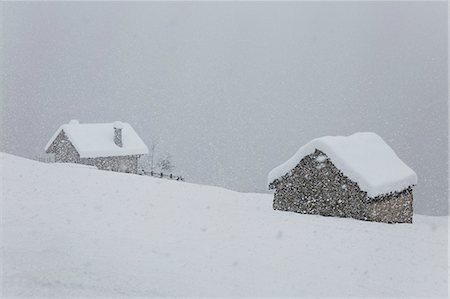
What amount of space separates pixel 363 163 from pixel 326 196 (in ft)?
8.20

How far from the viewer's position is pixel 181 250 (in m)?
13.4

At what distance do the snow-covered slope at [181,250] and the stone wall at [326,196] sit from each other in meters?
3.02

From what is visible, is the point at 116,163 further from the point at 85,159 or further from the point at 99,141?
the point at 85,159

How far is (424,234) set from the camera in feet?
68.6

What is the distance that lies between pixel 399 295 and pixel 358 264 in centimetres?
200

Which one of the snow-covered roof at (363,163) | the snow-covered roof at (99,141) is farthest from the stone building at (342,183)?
the snow-covered roof at (99,141)

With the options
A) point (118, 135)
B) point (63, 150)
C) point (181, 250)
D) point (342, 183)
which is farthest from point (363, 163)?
point (63, 150)

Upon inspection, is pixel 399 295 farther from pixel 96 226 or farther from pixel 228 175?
pixel 228 175

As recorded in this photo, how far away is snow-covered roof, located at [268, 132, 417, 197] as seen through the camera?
76.9 feet

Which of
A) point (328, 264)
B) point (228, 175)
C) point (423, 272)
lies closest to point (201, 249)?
point (328, 264)

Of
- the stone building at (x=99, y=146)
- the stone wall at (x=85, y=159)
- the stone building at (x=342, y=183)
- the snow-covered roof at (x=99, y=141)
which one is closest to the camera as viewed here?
the stone building at (x=342, y=183)

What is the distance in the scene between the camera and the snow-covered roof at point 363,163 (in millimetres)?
23453

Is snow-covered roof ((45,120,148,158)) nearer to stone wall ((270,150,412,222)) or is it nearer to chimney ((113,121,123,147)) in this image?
chimney ((113,121,123,147))

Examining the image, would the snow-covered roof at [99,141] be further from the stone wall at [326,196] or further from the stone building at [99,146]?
the stone wall at [326,196]
